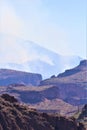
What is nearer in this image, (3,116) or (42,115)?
(3,116)

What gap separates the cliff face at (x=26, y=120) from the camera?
348 feet

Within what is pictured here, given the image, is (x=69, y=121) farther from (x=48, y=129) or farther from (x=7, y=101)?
(x=7, y=101)

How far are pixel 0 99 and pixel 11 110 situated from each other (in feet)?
12.7

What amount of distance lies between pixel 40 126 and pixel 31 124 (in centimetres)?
195

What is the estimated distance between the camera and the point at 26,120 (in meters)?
109

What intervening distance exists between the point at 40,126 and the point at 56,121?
433 cm

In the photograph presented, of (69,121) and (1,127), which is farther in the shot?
(69,121)

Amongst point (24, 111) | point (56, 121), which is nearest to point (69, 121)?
point (56, 121)

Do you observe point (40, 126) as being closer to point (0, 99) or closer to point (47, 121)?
point (47, 121)

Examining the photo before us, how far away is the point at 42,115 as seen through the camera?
113 meters

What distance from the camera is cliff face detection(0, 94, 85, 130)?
10594 centimetres

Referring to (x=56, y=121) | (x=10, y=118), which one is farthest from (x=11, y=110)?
(x=56, y=121)

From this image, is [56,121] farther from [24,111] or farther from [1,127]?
[1,127]

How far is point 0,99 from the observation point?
364ft
